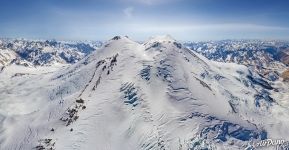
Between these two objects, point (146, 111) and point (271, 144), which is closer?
point (271, 144)

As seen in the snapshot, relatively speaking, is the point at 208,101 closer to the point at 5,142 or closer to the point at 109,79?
the point at 109,79

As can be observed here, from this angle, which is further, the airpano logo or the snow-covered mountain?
the snow-covered mountain

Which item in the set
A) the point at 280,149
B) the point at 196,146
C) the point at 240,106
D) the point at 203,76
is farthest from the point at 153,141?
the point at 203,76

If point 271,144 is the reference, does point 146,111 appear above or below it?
above

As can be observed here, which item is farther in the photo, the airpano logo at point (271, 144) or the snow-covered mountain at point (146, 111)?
the snow-covered mountain at point (146, 111)
